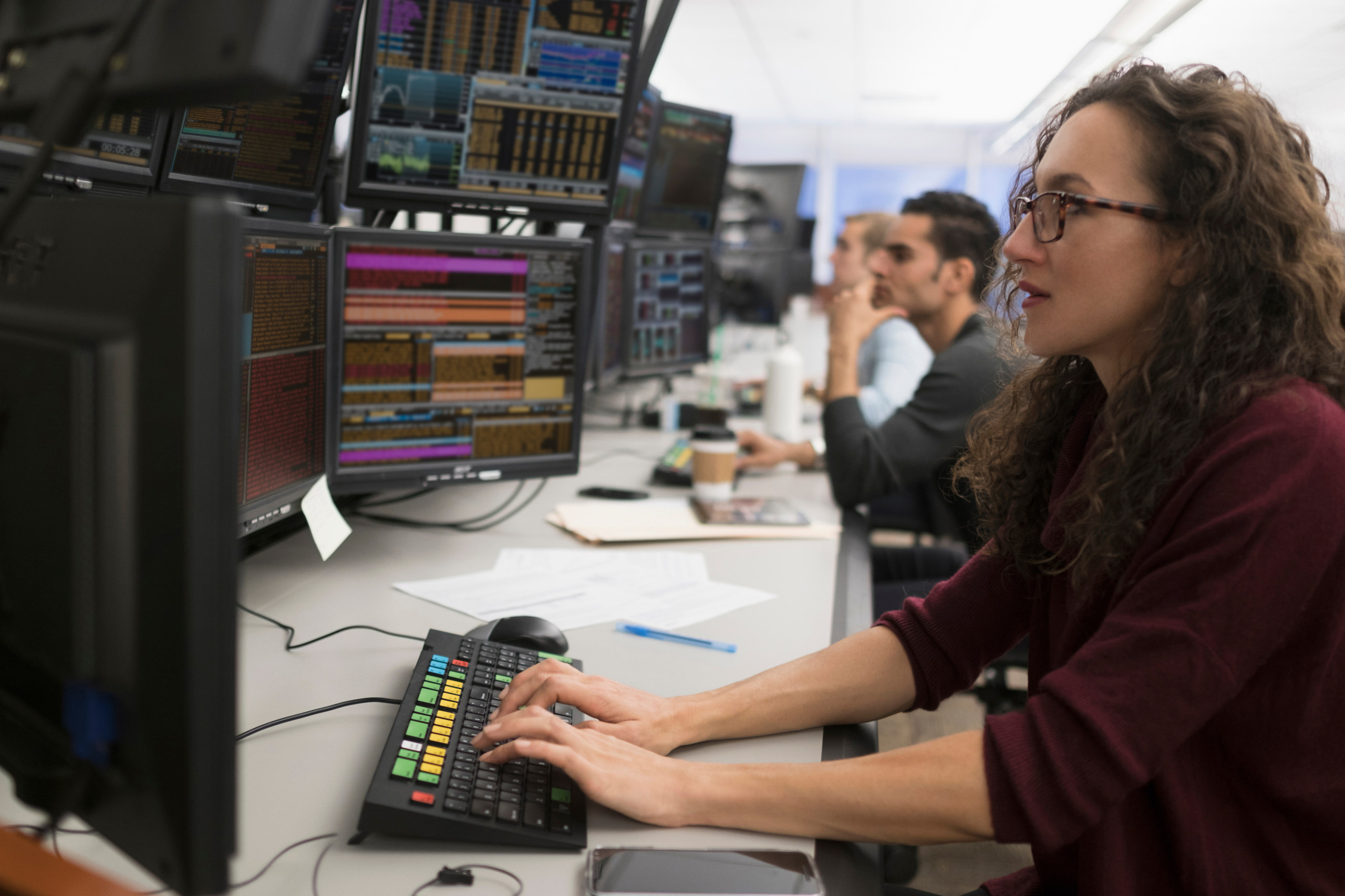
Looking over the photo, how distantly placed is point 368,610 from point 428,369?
370mm

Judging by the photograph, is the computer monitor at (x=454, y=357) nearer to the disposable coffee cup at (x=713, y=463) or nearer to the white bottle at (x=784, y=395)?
the disposable coffee cup at (x=713, y=463)

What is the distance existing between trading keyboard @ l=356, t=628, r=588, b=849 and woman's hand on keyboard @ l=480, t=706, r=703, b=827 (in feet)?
0.05

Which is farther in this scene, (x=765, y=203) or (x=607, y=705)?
(x=765, y=203)

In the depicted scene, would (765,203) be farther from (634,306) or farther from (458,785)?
(458,785)

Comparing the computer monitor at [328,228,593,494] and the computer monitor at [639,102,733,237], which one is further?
the computer monitor at [639,102,733,237]

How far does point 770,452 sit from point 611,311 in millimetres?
560

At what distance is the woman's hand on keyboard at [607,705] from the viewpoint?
865 millimetres

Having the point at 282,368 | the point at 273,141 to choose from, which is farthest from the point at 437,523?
the point at 273,141

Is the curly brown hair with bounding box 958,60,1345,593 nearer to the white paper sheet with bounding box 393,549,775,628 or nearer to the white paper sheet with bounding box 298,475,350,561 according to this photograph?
the white paper sheet with bounding box 393,549,775,628

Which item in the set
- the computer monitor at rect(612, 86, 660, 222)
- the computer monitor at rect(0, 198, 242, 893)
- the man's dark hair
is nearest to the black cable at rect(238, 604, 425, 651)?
the computer monitor at rect(0, 198, 242, 893)

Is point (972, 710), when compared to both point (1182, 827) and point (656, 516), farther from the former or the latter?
point (1182, 827)

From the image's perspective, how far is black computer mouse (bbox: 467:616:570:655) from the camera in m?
1.05

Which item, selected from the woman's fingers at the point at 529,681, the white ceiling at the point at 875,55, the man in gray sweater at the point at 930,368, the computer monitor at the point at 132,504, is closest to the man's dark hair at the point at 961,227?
the man in gray sweater at the point at 930,368

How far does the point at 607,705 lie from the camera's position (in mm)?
887
